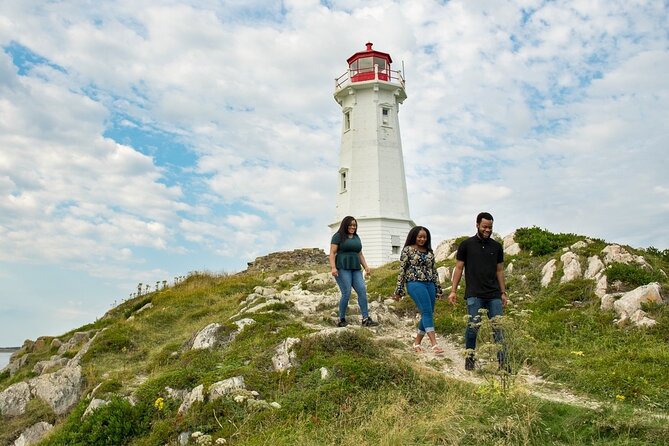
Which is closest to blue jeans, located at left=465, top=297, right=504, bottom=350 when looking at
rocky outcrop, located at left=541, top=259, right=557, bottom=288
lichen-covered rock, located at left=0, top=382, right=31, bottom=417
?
rocky outcrop, located at left=541, top=259, right=557, bottom=288

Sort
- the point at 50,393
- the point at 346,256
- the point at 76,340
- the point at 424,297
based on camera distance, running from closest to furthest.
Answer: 1. the point at 424,297
2. the point at 346,256
3. the point at 50,393
4. the point at 76,340

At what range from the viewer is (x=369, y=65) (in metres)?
33.6

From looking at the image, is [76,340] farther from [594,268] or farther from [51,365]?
[594,268]

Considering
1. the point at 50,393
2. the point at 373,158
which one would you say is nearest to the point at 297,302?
the point at 50,393

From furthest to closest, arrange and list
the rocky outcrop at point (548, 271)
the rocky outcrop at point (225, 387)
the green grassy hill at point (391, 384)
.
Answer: the rocky outcrop at point (548, 271) → the rocky outcrop at point (225, 387) → the green grassy hill at point (391, 384)

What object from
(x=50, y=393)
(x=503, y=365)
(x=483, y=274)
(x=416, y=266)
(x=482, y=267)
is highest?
(x=416, y=266)

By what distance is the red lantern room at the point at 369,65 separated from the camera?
33.1 meters

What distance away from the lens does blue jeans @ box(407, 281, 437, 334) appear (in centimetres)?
1078

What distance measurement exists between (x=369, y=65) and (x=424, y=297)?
2512cm

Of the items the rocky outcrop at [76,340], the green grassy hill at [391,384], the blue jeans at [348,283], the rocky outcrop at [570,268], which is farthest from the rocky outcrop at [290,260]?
the blue jeans at [348,283]

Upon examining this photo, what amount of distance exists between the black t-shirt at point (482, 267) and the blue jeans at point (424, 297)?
119 cm

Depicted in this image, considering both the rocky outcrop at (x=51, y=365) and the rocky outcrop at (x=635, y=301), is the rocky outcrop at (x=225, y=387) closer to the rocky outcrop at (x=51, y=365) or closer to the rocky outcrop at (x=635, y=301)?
the rocky outcrop at (x=635, y=301)

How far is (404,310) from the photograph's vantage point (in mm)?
15711

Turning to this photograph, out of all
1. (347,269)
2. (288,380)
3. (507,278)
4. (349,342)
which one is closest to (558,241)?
(507,278)
